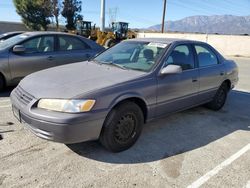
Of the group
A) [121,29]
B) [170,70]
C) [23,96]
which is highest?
[121,29]

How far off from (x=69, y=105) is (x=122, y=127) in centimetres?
82

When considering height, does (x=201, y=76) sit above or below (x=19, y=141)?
above

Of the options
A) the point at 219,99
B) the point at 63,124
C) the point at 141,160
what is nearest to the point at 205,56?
the point at 219,99

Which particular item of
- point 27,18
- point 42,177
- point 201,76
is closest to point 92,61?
point 201,76

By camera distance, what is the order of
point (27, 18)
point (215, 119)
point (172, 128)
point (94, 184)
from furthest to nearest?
point (27, 18) → point (215, 119) → point (172, 128) → point (94, 184)

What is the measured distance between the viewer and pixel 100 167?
10.5ft

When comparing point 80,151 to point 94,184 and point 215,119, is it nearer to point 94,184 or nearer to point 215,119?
point 94,184

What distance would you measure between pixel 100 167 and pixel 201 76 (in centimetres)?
261

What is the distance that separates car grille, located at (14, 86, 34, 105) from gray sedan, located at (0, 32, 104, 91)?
8.62 feet

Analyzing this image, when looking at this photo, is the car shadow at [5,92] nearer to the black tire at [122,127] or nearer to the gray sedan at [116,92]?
the gray sedan at [116,92]

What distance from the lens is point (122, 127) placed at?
3494 millimetres

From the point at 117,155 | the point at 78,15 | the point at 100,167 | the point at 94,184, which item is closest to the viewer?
the point at 94,184

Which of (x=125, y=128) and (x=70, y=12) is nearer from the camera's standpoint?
(x=125, y=128)

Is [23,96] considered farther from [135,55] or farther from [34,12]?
[34,12]
